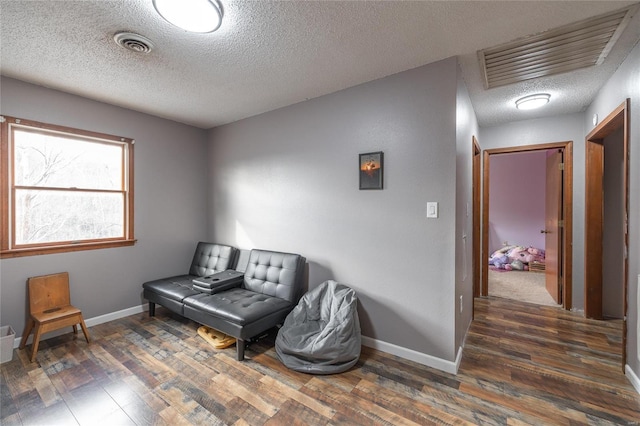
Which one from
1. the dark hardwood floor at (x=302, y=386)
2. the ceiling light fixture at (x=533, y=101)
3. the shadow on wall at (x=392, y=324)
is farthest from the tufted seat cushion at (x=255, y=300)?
the ceiling light fixture at (x=533, y=101)

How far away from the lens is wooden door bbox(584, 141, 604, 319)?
319cm

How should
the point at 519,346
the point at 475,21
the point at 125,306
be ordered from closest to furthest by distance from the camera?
1. the point at 475,21
2. the point at 519,346
3. the point at 125,306

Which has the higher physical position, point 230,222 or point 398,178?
point 398,178

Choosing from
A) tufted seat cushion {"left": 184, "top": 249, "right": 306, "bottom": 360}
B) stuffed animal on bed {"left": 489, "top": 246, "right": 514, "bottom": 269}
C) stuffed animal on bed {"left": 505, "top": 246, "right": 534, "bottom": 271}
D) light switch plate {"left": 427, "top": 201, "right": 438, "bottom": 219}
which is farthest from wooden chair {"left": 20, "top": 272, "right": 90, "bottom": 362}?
stuffed animal on bed {"left": 505, "top": 246, "right": 534, "bottom": 271}

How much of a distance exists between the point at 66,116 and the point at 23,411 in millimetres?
2585

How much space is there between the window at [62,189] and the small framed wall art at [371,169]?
275 cm

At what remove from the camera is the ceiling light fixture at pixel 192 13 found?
5.12 ft

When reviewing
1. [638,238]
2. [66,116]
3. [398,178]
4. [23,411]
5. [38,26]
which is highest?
[38,26]

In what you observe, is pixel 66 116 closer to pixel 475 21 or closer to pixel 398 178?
pixel 398 178

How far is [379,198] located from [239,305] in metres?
1.61

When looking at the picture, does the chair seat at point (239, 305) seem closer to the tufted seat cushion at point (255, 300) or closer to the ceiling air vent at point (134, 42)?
the tufted seat cushion at point (255, 300)

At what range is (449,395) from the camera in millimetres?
1909

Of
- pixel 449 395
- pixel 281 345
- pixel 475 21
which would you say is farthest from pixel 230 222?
pixel 475 21

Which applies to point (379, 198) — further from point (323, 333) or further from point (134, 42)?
point (134, 42)
